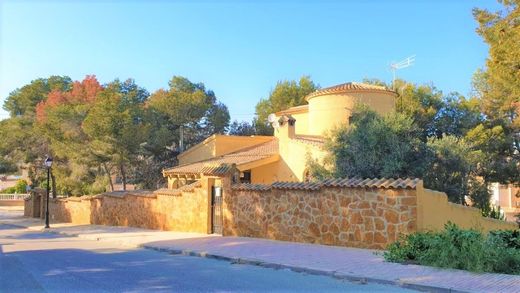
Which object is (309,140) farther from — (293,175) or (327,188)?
(327,188)

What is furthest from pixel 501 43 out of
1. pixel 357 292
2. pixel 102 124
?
pixel 102 124

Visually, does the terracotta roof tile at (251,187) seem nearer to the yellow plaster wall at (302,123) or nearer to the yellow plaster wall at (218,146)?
the yellow plaster wall at (302,123)

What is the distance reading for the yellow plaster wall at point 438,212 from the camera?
12.6 m

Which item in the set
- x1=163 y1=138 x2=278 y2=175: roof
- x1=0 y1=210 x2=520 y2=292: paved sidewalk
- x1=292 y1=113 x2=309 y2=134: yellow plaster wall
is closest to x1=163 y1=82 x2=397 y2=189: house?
x1=163 y1=138 x2=278 y2=175: roof

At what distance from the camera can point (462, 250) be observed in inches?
396

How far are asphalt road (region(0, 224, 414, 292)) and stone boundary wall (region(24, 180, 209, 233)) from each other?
5.31 metres

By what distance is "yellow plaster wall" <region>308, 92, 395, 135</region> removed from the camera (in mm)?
28234

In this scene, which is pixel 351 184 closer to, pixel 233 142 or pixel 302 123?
pixel 302 123

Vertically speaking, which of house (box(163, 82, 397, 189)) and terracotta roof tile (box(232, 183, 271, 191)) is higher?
house (box(163, 82, 397, 189))

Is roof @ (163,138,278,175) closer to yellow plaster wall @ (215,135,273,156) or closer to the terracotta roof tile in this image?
yellow plaster wall @ (215,135,273,156)

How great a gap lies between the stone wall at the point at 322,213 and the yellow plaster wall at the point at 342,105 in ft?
39.7

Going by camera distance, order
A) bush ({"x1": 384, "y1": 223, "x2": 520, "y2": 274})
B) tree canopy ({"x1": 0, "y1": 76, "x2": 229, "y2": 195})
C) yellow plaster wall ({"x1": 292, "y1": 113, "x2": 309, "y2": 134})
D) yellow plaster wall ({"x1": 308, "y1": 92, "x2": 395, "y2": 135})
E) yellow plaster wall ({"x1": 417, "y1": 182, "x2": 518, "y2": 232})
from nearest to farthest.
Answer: bush ({"x1": 384, "y1": 223, "x2": 520, "y2": 274}) < yellow plaster wall ({"x1": 417, "y1": 182, "x2": 518, "y2": 232}) < yellow plaster wall ({"x1": 308, "y1": 92, "x2": 395, "y2": 135}) < tree canopy ({"x1": 0, "y1": 76, "x2": 229, "y2": 195}) < yellow plaster wall ({"x1": 292, "y1": 113, "x2": 309, "y2": 134})

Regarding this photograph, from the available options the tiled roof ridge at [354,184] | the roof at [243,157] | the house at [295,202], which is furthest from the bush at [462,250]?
the roof at [243,157]

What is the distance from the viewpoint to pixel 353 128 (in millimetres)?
20344
